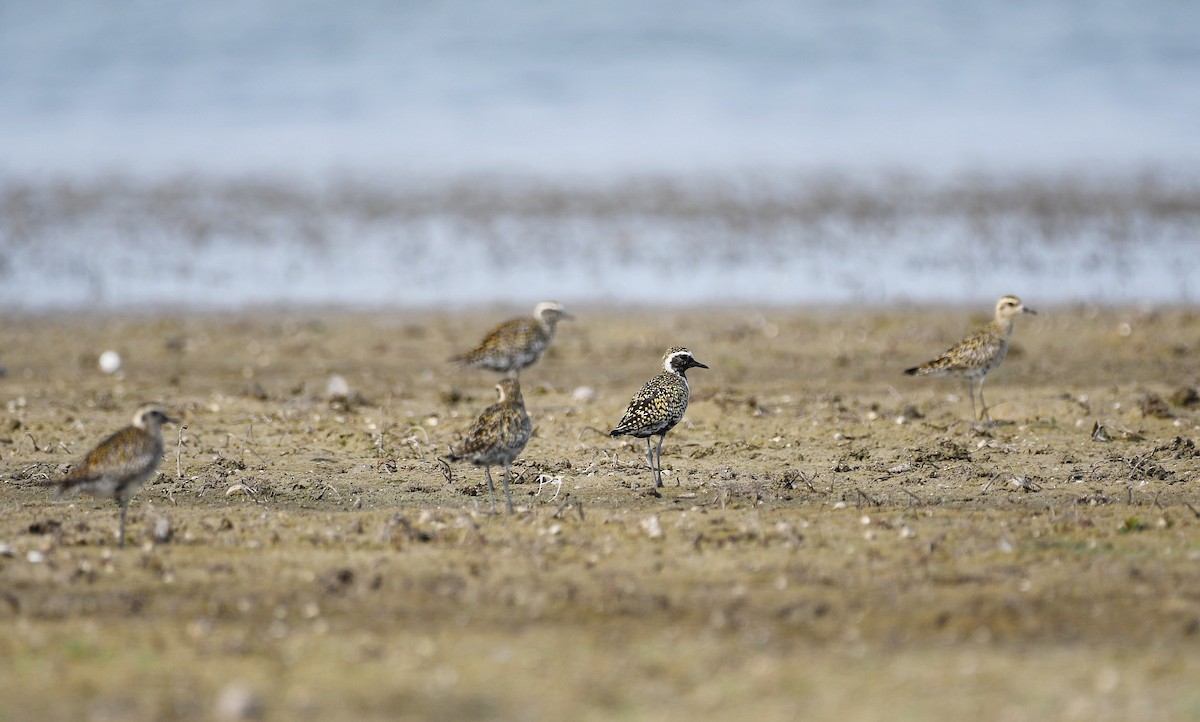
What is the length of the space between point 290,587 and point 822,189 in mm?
28112

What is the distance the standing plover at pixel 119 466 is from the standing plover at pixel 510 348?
20.2 ft

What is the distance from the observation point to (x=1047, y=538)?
34.2ft

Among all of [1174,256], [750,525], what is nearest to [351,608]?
[750,525]

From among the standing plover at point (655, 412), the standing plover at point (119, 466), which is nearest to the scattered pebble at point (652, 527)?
the standing plover at point (655, 412)

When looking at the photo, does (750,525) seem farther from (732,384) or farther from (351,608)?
(732,384)

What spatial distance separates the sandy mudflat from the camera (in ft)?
24.4

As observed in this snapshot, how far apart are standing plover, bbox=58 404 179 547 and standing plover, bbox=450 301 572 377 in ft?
20.2

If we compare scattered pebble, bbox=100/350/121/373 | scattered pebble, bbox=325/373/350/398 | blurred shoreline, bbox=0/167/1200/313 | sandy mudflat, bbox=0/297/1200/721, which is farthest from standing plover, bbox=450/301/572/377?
blurred shoreline, bbox=0/167/1200/313

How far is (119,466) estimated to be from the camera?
10.4 m

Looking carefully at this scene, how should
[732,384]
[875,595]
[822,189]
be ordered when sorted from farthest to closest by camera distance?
[822,189] → [732,384] → [875,595]

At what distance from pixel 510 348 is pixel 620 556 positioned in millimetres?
7088

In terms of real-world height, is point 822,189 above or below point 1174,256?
above

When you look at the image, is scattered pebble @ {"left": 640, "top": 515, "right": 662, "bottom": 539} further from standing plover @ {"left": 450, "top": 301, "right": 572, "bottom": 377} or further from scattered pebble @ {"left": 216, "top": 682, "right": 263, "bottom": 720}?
standing plover @ {"left": 450, "top": 301, "right": 572, "bottom": 377}

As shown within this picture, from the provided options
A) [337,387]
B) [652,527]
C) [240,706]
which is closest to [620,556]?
[652,527]
